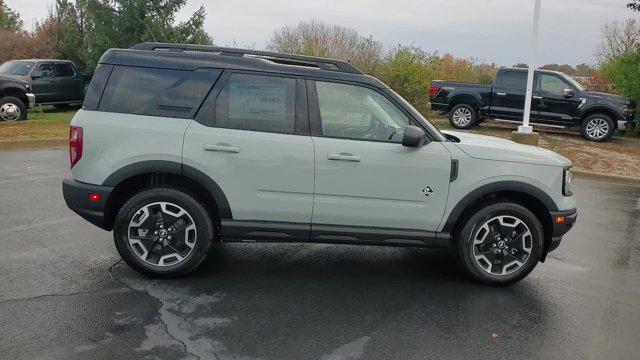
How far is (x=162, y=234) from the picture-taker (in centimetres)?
454

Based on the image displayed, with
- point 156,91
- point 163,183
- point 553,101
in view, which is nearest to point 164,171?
point 163,183

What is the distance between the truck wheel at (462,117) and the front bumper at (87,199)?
1329cm

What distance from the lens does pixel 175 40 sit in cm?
1883

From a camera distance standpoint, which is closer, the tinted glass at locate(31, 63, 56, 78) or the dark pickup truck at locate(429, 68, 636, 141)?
the dark pickup truck at locate(429, 68, 636, 141)

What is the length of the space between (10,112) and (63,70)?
4242 millimetres

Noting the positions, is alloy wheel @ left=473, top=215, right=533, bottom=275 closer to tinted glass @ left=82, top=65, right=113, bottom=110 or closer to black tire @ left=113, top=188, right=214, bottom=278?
black tire @ left=113, top=188, right=214, bottom=278

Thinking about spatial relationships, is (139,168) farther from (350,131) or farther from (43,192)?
(43,192)

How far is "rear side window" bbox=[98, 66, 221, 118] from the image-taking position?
453 cm

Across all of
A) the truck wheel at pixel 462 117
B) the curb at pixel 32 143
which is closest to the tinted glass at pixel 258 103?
the curb at pixel 32 143

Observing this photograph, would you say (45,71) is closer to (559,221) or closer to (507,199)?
(507,199)

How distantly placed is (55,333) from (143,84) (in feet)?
6.76

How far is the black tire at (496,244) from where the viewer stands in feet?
15.4

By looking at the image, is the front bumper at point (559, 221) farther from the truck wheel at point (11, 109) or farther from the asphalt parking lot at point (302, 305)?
the truck wheel at point (11, 109)

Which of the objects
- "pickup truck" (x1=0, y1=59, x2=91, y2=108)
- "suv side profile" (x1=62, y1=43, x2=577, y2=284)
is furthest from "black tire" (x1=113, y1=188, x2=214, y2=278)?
"pickup truck" (x1=0, y1=59, x2=91, y2=108)
